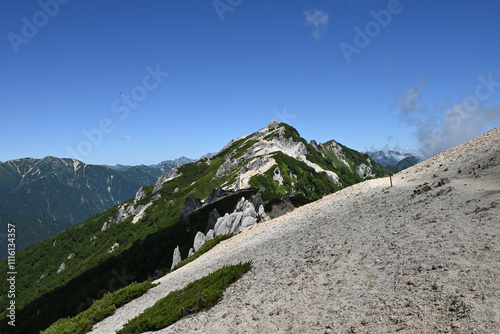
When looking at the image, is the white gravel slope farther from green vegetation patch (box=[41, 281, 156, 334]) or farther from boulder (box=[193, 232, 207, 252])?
boulder (box=[193, 232, 207, 252])

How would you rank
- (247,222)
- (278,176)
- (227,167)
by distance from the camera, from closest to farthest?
(247,222) → (278,176) → (227,167)

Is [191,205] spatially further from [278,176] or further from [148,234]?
[278,176]

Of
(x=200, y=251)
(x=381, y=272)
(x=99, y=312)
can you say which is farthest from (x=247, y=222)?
(x=381, y=272)

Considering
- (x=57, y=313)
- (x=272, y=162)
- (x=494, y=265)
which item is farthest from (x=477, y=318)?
(x=272, y=162)

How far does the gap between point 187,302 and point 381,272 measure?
9318 millimetres

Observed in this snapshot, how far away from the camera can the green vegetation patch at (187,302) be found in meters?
13.6

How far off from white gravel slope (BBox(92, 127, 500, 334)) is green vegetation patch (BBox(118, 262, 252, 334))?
1.80ft

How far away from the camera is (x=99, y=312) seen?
19.7m

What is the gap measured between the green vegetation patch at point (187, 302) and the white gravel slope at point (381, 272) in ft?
1.80

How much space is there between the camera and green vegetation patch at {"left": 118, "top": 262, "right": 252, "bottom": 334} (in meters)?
13.6

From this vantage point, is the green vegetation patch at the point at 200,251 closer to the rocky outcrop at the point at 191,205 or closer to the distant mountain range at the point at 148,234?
the distant mountain range at the point at 148,234

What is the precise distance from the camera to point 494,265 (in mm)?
9367

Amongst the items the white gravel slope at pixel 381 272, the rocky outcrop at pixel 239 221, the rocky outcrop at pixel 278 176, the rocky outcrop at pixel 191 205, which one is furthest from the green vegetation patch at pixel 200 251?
the rocky outcrop at pixel 278 176

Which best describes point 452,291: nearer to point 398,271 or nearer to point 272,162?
point 398,271
